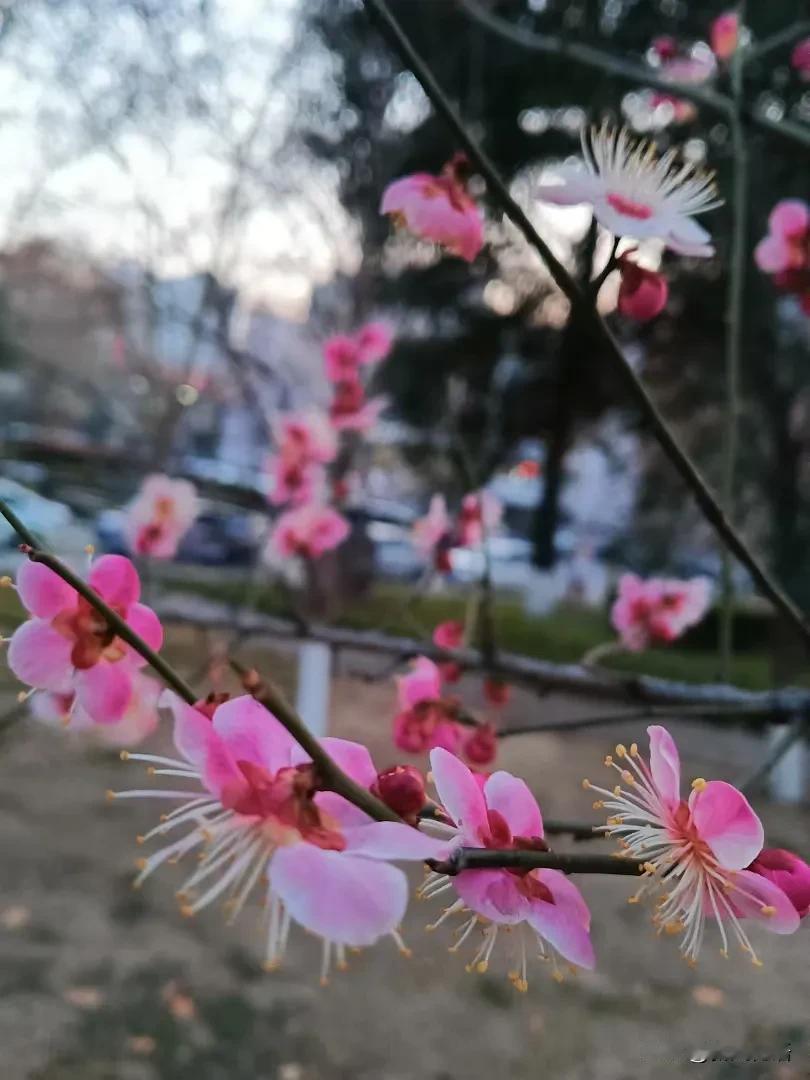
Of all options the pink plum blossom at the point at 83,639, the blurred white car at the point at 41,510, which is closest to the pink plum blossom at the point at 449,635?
the blurred white car at the point at 41,510

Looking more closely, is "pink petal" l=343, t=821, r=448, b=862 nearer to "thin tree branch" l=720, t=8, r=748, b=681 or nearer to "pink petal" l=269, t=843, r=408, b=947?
"pink petal" l=269, t=843, r=408, b=947

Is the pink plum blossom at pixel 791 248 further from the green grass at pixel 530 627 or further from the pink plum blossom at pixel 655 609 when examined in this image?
the pink plum blossom at pixel 655 609

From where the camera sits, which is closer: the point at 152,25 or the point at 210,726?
the point at 210,726

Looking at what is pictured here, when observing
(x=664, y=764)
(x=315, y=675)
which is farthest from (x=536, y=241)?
(x=315, y=675)

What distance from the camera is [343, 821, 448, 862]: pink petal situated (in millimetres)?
203

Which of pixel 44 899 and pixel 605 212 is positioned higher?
pixel 605 212

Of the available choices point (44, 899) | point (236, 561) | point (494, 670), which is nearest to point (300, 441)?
point (494, 670)

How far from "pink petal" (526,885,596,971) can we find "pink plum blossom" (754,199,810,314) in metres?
0.53

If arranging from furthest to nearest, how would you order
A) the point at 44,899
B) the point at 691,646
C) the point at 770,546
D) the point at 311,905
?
the point at 770,546, the point at 691,646, the point at 44,899, the point at 311,905

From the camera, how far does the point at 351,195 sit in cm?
331

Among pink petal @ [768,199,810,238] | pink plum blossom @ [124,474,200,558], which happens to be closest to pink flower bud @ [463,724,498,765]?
pink petal @ [768,199,810,238]

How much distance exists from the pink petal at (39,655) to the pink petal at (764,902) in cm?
21

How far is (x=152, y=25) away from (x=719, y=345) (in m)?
2.30

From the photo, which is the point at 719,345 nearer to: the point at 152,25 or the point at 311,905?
the point at 152,25
